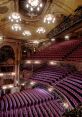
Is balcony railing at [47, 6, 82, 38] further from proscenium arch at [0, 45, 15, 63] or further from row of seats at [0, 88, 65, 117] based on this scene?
row of seats at [0, 88, 65, 117]

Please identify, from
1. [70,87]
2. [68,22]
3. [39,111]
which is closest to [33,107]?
[39,111]

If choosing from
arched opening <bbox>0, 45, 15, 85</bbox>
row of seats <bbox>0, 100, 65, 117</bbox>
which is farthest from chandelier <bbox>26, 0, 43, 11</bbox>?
arched opening <bbox>0, 45, 15, 85</bbox>

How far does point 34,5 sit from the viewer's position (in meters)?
8.30

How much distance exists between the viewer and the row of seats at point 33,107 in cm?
689

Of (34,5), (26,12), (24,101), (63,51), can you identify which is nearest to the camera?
(34,5)

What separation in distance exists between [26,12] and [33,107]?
5966 mm

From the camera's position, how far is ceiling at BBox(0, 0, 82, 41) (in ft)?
27.8

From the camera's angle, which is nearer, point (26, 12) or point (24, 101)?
point (24, 101)

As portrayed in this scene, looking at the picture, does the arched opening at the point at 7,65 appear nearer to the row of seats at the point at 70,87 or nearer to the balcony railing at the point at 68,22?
the balcony railing at the point at 68,22

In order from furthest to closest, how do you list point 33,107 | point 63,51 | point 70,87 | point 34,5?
point 63,51, point 34,5, point 33,107, point 70,87

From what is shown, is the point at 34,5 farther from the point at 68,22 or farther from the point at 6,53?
the point at 6,53

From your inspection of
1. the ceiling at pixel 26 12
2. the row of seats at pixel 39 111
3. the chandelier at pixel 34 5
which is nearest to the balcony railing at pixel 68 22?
the ceiling at pixel 26 12

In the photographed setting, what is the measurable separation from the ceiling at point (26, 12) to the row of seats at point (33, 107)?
16.9 feet

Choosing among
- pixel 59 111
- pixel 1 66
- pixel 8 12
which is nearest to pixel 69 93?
pixel 59 111
